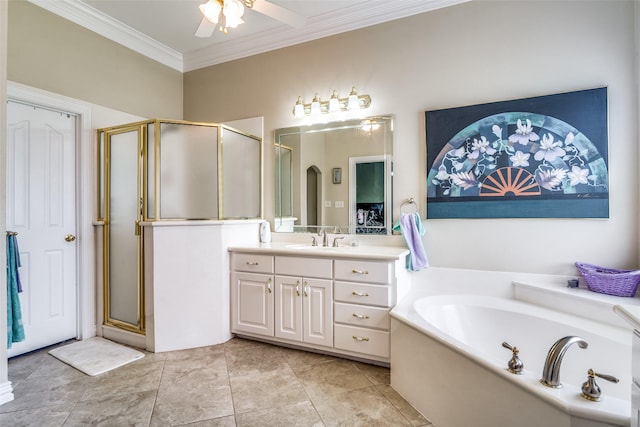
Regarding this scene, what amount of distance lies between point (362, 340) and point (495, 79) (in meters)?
2.17

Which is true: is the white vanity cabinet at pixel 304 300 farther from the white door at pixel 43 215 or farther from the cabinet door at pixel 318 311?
the white door at pixel 43 215

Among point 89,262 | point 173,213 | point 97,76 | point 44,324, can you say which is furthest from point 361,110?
point 44,324

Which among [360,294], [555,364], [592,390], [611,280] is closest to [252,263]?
[360,294]

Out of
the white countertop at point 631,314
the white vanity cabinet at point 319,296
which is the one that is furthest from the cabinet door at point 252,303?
the white countertop at point 631,314

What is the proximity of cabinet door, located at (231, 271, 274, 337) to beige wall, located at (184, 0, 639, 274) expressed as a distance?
129cm

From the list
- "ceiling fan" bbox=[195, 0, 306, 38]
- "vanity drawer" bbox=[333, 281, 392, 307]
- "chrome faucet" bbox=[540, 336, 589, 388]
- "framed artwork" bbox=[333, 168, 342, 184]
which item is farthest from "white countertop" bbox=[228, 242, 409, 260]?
"ceiling fan" bbox=[195, 0, 306, 38]

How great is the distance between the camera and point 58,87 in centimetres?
260

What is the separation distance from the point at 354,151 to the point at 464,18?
1.31 meters

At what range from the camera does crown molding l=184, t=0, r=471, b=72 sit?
2.59 meters

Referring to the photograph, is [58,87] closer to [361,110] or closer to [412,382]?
[361,110]

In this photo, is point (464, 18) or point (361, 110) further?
point (361, 110)

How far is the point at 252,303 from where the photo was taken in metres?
2.67

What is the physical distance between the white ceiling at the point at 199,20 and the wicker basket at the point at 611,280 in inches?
85.0

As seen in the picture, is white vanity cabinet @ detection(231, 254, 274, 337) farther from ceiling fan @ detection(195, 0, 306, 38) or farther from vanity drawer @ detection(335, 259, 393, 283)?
ceiling fan @ detection(195, 0, 306, 38)
